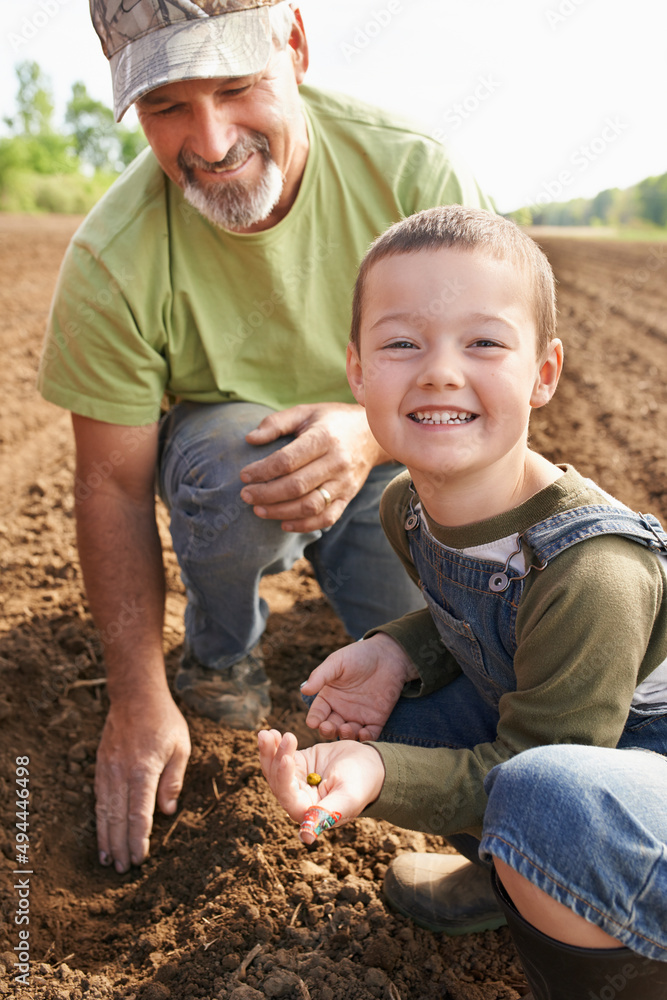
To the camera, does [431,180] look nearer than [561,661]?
No

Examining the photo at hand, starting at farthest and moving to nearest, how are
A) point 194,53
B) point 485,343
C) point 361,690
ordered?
point 194,53 < point 361,690 < point 485,343

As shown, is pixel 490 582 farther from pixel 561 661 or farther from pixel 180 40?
pixel 180 40

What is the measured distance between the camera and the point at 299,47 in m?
2.17

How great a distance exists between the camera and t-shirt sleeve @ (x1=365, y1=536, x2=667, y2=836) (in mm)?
1165

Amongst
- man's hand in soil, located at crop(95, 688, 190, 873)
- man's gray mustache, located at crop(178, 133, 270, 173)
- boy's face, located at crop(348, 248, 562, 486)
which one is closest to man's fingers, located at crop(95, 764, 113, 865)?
man's hand in soil, located at crop(95, 688, 190, 873)

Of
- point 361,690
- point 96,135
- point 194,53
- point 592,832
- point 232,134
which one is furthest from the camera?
point 96,135

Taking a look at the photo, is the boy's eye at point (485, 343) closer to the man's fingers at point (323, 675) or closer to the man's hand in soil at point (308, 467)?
the man's fingers at point (323, 675)

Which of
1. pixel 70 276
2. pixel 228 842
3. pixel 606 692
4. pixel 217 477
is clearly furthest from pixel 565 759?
pixel 70 276

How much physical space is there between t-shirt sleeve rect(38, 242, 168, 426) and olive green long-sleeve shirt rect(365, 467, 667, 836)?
1.25m

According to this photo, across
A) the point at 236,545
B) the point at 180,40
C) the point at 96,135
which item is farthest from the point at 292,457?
the point at 96,135

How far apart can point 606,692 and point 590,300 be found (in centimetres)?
744

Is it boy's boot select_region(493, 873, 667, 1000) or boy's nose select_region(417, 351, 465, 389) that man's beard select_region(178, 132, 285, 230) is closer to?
boy's nose select_region(417, 351, 465, 389)

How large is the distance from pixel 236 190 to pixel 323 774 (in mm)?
1518

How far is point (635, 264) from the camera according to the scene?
11.0 metres
